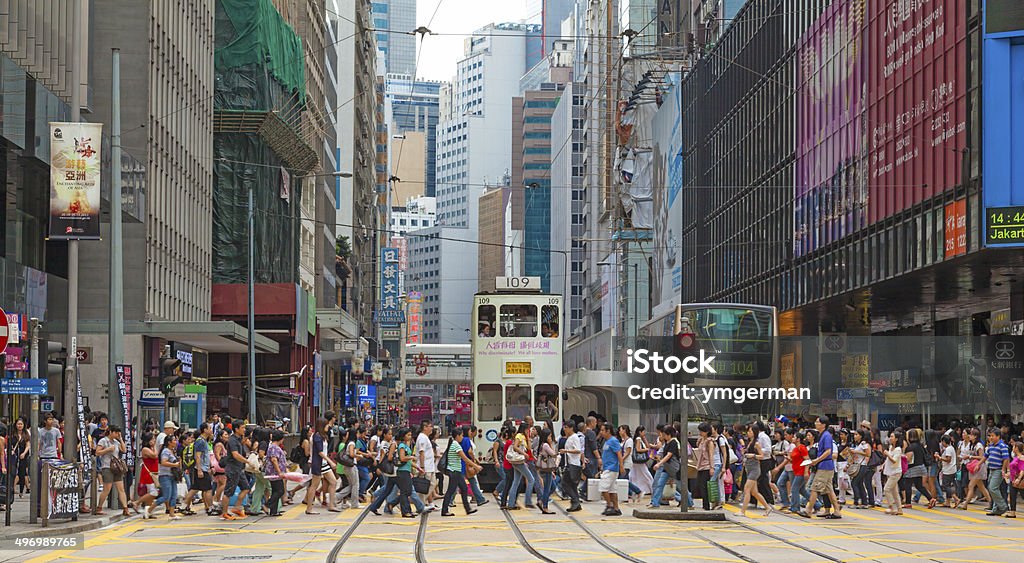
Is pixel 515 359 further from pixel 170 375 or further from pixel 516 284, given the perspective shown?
pixel 170 375

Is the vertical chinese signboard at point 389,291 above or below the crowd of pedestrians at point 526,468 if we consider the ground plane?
above

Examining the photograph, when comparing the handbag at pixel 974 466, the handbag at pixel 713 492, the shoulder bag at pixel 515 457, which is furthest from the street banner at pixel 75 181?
the handbag at pixel 974 466

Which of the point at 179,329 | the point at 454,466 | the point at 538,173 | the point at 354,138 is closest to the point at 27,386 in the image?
the point at 454,466

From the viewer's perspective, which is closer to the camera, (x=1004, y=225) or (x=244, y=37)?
(x=1004, y=225)

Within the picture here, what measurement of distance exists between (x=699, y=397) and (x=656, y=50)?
5885 centimetres

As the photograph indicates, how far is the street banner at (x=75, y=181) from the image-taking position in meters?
22.5

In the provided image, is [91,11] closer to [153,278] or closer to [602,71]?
[153,278]

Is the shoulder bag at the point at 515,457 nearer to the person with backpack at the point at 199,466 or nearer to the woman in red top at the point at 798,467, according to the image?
the woman in red top at the point at 798,467

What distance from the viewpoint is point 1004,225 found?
111 feet

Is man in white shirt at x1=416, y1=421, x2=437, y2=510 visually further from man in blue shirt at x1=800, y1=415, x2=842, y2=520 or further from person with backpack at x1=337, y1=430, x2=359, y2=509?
man in blue shirt at x1=800, y1=415, x2=842, y2=520

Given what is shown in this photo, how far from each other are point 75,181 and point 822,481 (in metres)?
12.8

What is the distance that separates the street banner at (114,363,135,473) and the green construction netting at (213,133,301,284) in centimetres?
3280

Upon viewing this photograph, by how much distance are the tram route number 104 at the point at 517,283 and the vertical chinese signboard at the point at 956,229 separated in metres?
10.2

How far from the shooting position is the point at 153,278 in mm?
45250
